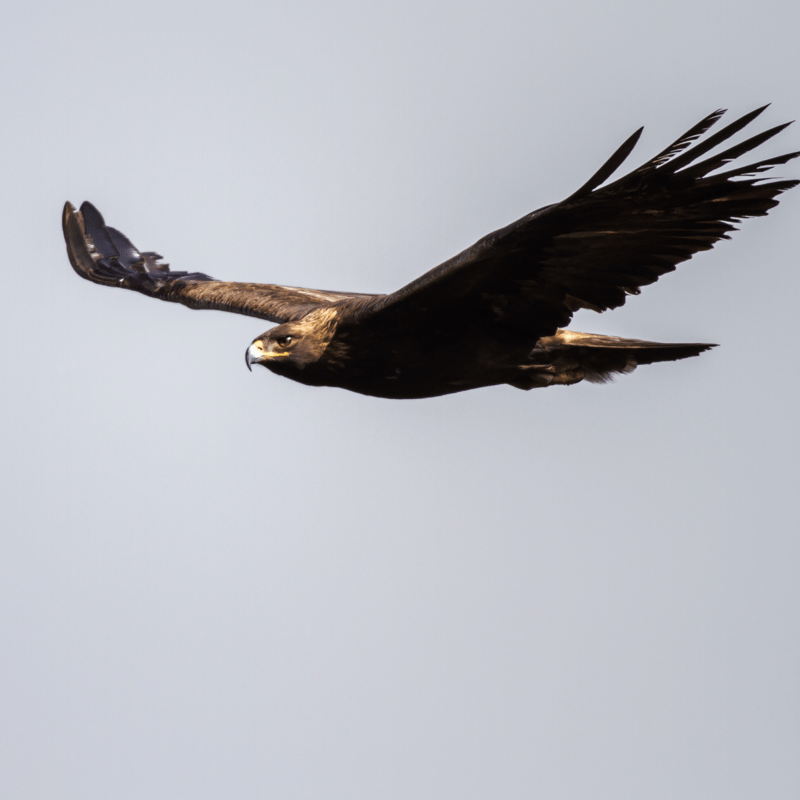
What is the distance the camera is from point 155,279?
11.5 meters

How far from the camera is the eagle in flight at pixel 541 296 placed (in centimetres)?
664

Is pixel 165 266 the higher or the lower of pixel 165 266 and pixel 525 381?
the higher

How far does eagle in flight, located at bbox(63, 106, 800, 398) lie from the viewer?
6.64 m

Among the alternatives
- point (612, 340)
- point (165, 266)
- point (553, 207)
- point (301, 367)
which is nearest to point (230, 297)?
point (165, 266)

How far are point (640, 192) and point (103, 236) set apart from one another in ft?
21.6

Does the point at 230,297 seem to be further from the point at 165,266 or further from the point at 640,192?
the point at 640,192

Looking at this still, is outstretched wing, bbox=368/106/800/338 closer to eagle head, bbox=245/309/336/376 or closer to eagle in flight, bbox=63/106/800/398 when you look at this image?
eagle in flight, bbox=63/106/800/398

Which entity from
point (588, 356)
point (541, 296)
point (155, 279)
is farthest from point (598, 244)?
point (155, 279)

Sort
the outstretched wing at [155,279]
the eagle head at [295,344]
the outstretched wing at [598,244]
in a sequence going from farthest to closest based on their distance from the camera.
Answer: the outstretched wing at [155,279] → the eagle head at [295,344] → the outstretched wing at [598,244]

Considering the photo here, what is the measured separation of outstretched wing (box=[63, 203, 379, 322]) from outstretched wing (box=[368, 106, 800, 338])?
7.82 ft

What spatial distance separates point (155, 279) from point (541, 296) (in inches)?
191

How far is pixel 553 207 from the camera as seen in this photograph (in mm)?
6699

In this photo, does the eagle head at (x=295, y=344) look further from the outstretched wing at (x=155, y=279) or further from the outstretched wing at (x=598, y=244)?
the outstretched wing at (x=155, y=279)

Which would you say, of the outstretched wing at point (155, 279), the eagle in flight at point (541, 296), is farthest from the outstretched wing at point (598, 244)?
the outstretched wing at point (155, 279)
